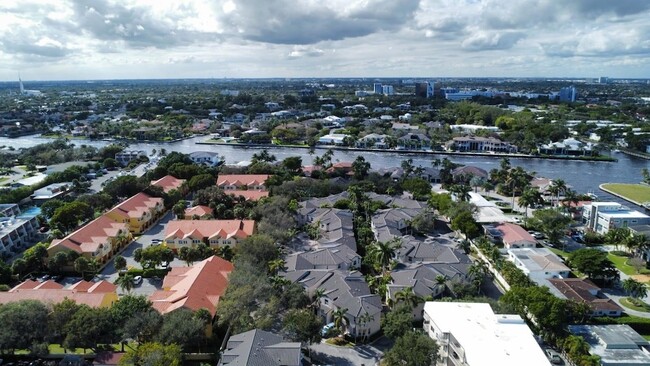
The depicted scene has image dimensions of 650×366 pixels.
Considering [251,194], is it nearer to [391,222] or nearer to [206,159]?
[391,222]

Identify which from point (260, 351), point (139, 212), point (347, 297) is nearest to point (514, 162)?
point (347, 297)

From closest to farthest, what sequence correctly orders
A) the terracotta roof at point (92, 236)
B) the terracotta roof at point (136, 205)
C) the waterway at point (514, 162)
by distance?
1. the terracotta roof at point (92, 236)
2. the terracotta roof at point (136, 205)
3. the waterway at point (514, 162)

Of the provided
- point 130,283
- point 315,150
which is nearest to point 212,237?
point 130,283

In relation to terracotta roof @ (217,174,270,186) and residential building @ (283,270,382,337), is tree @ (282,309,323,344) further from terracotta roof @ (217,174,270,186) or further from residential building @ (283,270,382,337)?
terracotta roof @ (217,174,270,186)

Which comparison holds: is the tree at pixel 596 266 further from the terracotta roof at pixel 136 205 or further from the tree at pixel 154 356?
the terracotta roof at pixel 136 205

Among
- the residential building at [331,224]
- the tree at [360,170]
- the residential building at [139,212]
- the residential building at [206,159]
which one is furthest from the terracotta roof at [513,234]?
the residential building at [206,159]

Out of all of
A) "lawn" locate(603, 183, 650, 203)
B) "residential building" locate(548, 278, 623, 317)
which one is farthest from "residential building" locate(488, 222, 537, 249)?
"lawn" locate(603, 183, 650, 203)
